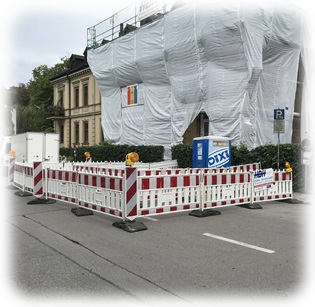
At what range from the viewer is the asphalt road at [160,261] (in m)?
3.81

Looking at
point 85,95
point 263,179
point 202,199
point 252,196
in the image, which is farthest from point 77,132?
point 202,199

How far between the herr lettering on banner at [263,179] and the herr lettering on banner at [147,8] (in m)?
13.6

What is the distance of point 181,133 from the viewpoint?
61.6 feet

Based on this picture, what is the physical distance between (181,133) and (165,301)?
50.5 feet

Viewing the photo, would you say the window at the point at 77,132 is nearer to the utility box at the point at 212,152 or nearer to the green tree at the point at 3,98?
the utility box at the point at 212,152

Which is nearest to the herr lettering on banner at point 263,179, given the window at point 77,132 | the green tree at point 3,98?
the window at point 77,132

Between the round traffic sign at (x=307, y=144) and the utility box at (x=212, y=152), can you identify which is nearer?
the round traffic sign at (x=307, y=144)

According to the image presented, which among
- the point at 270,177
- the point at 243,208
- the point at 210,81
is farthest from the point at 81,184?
the point at 210,81

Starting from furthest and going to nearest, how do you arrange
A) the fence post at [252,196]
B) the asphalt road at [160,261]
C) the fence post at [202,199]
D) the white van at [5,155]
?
1. the white van at [5,155]
2. the fence post at [252,196]
3. the fence post at [202,199]
4. the asphalt road at [160,261]

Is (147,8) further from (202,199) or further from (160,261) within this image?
(160,261)

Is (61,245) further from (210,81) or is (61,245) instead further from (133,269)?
(210,81)

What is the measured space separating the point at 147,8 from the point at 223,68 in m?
7.49

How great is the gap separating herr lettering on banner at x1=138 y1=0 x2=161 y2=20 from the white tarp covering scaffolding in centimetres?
73

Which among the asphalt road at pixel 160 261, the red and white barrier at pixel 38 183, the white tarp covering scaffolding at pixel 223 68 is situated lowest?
the asphalt road at pixel 160 261
